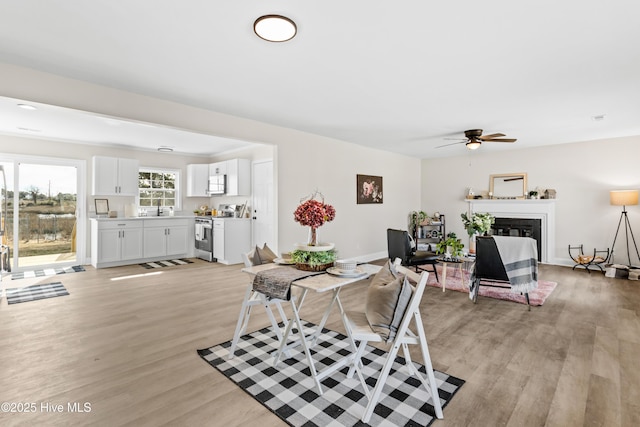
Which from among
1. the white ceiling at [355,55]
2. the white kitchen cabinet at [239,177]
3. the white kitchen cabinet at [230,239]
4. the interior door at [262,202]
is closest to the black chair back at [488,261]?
the white ceiling at [355,55]

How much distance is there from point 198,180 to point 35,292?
3.79 meters

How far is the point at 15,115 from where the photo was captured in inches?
175

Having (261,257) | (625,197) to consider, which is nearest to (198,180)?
(261,257)

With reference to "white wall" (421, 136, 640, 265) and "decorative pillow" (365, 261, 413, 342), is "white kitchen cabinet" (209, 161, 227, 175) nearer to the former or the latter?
"white wall" (421, 136, 640, 265)

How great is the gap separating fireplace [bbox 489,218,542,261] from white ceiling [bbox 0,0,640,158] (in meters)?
2.75

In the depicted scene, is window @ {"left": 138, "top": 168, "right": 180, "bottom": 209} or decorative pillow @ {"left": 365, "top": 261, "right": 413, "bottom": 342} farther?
window @ {"left": 138, "top": 168, "right": 180, "bottom": 209}

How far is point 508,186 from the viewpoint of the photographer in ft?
23.3

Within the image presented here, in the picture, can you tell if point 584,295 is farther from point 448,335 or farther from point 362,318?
point 362,318

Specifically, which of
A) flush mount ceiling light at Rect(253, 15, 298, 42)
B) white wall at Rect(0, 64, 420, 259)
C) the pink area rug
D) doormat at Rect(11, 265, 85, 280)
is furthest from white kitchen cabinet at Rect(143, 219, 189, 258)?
flush mount ceiling light at Rect(253, 15, 298, 42)

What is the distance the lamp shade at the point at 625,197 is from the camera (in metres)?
5.37

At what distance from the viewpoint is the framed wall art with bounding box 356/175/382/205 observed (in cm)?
661

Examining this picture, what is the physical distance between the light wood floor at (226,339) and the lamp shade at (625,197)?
1.81m

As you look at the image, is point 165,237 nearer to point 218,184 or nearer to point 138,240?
point 138,240

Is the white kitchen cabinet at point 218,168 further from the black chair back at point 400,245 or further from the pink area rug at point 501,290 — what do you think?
the pink area rug at point 501,290
